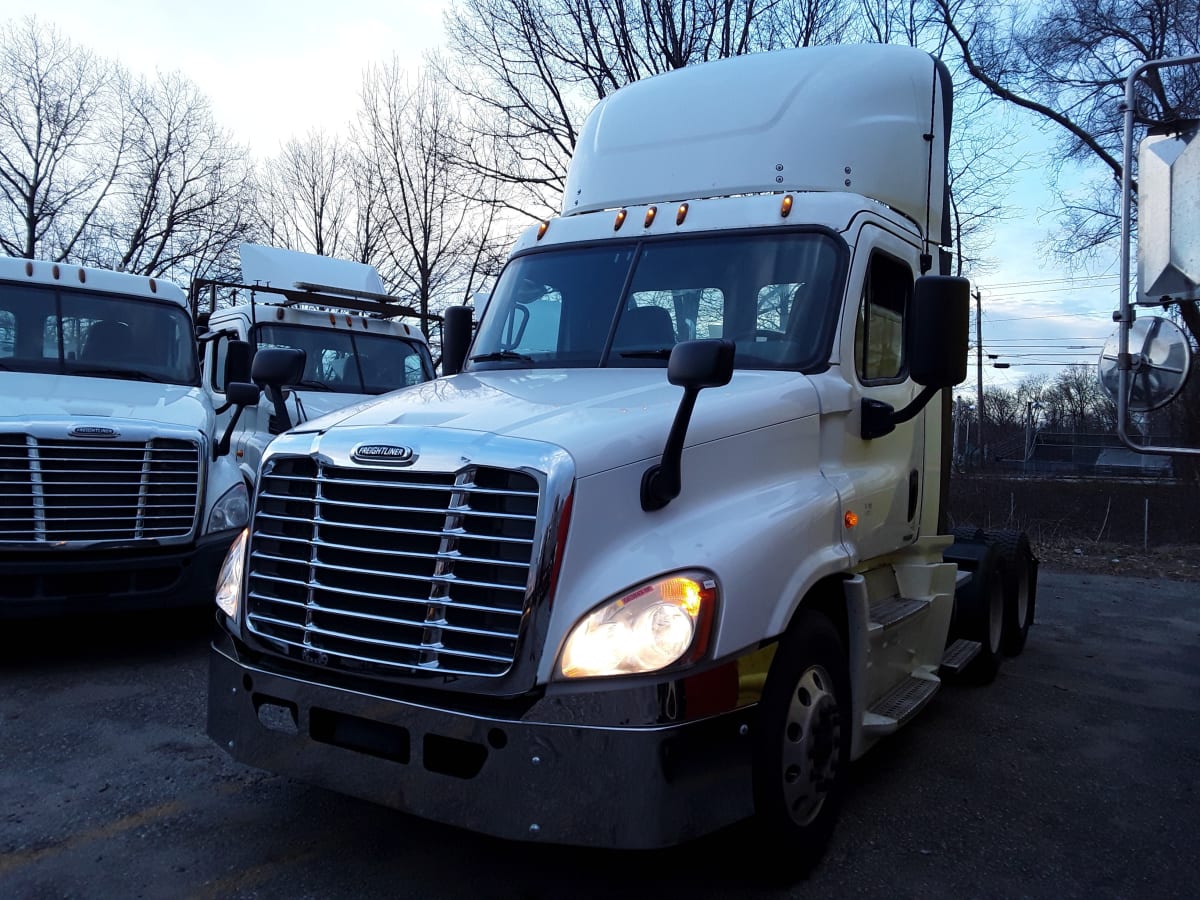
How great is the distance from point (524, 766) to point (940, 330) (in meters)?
2.37

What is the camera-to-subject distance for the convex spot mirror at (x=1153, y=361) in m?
3.55

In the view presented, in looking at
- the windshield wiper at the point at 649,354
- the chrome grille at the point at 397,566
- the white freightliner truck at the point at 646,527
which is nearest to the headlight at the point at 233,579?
the white freightliner truck at the point at 646,527

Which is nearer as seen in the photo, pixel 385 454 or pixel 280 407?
pixel 385 454

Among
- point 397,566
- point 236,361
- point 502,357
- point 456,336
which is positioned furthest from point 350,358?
point 397,566

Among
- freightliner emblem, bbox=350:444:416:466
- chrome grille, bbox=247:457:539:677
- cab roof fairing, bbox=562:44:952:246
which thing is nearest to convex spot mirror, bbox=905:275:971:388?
cab roof fairing, bbox=562:44:952:246

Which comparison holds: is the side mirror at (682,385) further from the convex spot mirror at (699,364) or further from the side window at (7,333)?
the side window at (7,333)

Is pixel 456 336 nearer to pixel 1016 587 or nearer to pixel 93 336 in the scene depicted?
pixel 93 336

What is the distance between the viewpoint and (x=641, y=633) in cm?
280

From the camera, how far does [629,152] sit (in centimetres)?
513

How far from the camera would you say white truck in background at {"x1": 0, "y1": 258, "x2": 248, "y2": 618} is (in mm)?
5738

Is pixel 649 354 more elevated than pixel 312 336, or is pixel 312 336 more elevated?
pixel 312 336

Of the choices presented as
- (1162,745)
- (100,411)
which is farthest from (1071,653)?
(100,411)

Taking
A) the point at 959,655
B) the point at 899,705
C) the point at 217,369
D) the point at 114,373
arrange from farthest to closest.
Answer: the point at 217,369 < the point at 114,373 < the point at 959,655 < the point at 899,705

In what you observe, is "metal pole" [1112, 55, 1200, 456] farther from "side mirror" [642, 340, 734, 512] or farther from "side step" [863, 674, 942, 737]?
Answer: "side mirror" [642, 340, 734, 512]
